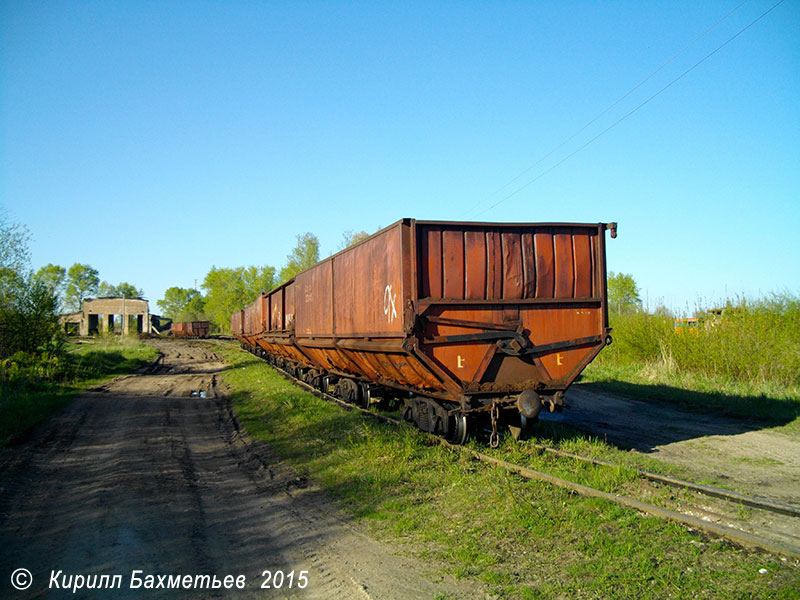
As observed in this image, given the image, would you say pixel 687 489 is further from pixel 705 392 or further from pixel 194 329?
pixel 194 329

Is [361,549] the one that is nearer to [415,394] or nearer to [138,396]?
[415,394]

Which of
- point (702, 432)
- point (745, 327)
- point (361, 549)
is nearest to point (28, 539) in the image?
point (361, 549)

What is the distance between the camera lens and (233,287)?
8456 cm

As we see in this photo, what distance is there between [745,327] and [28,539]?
691 inches

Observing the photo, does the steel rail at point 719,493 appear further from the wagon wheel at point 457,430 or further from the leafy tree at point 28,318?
the leafy tree at point 28,318

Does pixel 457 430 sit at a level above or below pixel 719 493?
above

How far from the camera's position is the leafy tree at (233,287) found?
8331 cm

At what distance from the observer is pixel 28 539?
551 centimetres

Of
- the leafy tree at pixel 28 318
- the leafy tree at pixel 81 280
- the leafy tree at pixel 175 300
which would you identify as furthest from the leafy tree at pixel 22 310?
the leafy tree at pixel 175 300

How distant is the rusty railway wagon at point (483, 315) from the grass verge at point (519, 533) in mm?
1037

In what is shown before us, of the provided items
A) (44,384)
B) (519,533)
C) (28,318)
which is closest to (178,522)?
(519,533)

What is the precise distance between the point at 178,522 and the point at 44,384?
15544 millimetres

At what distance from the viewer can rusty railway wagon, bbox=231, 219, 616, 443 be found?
7676mm

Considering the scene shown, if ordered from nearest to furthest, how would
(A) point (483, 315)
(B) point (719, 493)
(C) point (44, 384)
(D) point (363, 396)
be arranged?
1. (B) point (719, 493)
2. (A) point (483, 315)
3. (D) point (363, 396)
4. (C) point (44, 384)
